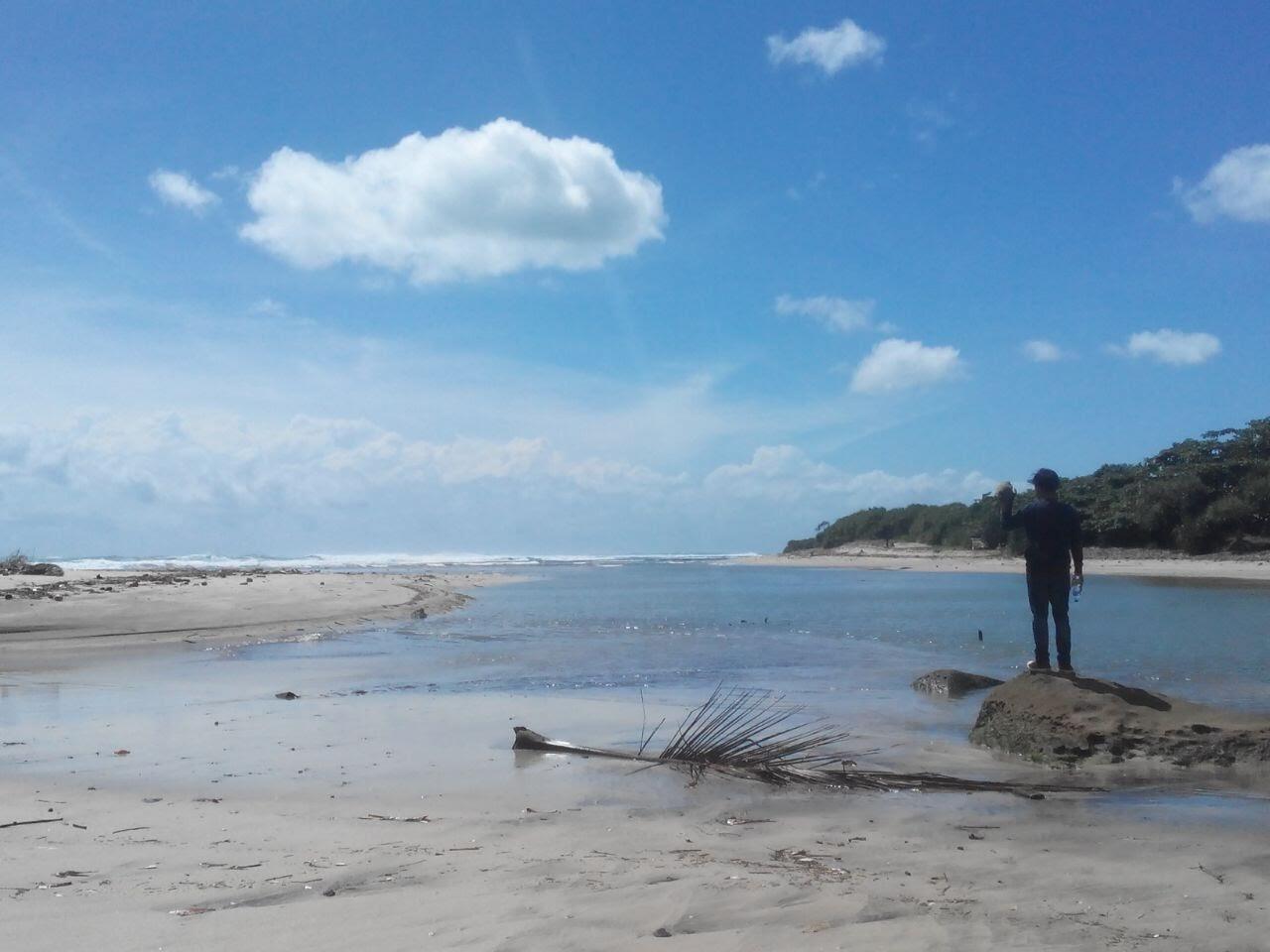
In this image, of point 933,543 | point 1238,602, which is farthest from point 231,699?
point 933,543

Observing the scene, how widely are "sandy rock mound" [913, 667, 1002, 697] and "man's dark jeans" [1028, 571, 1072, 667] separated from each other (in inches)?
86.1

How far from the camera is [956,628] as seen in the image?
20.2 meters

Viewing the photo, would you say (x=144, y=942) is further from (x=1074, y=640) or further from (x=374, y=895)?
(x=1074, y=640)

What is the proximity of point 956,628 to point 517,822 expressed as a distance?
16.6 meters

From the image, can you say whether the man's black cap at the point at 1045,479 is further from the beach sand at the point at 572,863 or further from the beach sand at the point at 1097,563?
the beach sand at the point at 1097,563

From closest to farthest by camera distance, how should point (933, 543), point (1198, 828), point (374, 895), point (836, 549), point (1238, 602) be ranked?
point (374, 895)
point (1198, 828)
point (1238, 602)
point (933, 543)
point (836, 549)

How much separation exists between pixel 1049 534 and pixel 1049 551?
180 millimetres

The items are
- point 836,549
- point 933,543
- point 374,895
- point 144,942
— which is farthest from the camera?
point 836,549

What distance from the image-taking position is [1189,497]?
46.1 meters

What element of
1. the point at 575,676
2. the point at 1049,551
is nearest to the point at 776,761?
the point at 1049,551

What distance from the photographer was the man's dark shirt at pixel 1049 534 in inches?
357

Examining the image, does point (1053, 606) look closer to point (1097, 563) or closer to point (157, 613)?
point (157, 613)

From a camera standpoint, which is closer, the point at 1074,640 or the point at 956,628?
the point at 1074,640

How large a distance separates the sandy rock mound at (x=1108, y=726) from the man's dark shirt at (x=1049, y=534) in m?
1.22
